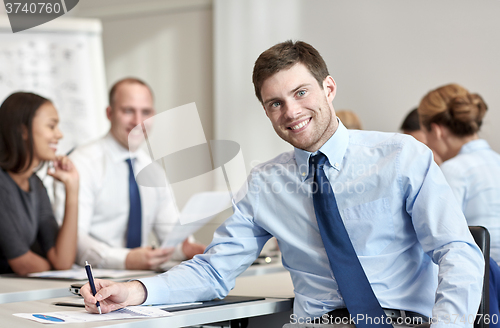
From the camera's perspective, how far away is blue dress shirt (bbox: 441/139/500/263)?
2322mm

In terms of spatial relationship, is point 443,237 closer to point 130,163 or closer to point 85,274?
point 85,274

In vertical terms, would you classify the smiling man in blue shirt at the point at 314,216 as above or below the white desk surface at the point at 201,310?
above

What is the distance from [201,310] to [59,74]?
10.5 ft

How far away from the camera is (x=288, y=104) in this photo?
1400 millimetres

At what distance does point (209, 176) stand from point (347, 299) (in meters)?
0.68

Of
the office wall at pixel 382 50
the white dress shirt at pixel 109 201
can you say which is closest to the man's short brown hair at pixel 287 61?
the white dress shirt at pixel 109 201

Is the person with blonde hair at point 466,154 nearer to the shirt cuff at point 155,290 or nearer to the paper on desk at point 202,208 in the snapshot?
the paper on desk at point 202,208

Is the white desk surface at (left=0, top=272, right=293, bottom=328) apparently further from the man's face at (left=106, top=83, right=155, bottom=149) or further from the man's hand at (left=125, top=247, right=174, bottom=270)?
the man's face at (left=106, top=83, right=155, bottom=149)

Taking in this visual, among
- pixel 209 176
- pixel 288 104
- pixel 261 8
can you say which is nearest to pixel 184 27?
pixel 261 8

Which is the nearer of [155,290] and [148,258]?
[155,290]

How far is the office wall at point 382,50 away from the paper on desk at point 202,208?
702 millimetres

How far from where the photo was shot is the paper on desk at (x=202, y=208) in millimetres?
1850

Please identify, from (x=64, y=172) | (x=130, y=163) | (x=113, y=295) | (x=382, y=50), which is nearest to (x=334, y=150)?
(x=113, y=295)

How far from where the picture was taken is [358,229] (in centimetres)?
139
